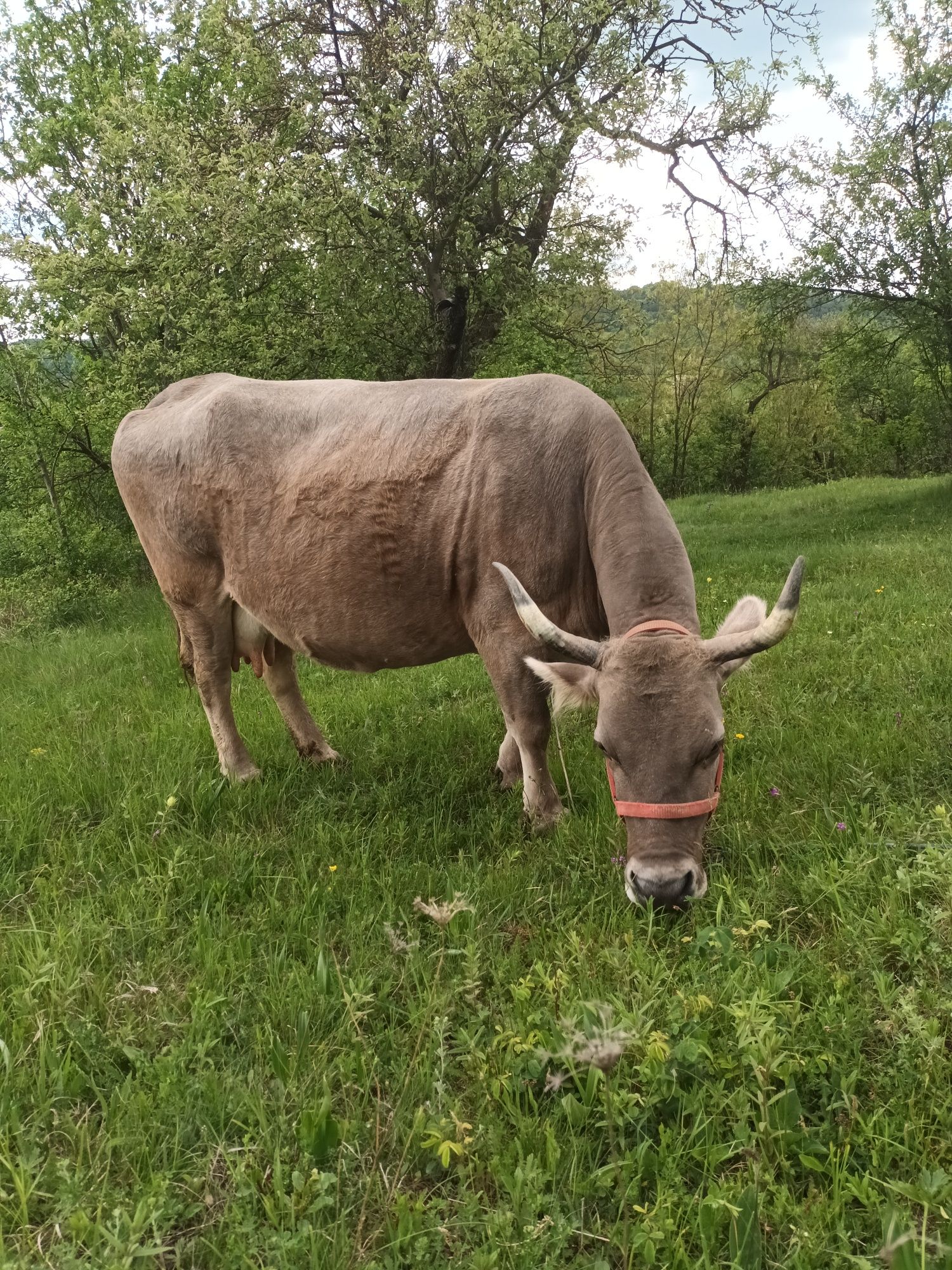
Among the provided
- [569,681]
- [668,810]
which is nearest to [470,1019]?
[668,810]

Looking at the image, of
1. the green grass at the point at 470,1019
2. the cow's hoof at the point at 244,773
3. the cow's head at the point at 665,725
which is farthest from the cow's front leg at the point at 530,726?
the cow's hoof at the point at 244,773

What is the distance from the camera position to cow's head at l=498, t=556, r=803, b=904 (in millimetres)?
3113

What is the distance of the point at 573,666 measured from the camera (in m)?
3.60

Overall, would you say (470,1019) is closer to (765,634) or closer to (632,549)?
(765,634)

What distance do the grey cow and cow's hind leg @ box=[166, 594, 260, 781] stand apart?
0.02m

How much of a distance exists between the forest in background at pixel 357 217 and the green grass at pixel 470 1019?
8.58 metres

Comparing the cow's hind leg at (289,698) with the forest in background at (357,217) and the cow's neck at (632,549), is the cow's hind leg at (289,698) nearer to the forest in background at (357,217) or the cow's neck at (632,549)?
the cow's neck at (632,549)

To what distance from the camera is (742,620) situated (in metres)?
3.75

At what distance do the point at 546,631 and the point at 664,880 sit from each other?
4.03 ft

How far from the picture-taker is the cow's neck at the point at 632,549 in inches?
145

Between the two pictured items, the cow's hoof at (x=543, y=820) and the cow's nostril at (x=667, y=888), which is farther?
the cow's hoof at (x=543, y=820)

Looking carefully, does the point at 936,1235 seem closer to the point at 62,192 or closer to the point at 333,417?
the point at 333,417

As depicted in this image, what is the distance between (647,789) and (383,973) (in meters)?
1.36

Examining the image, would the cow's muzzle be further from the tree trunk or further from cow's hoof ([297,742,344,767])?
the tree trunk
